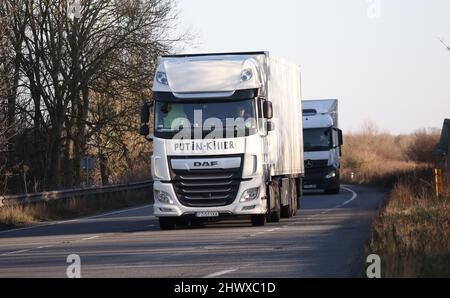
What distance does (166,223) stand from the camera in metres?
24.5

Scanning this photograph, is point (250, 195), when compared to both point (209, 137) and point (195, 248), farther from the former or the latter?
point (195, 248)

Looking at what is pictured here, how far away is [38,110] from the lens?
46.8 metres

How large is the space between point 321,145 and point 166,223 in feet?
70.8

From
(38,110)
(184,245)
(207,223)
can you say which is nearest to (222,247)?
(184,245)

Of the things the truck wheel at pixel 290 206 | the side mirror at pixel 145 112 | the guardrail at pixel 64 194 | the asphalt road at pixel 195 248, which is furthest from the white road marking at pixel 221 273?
the guardrail at pixel 64 194

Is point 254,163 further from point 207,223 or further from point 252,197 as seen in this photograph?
point 207,223

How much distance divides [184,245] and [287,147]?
29.2 ft

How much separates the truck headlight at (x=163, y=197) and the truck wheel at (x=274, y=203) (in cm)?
260

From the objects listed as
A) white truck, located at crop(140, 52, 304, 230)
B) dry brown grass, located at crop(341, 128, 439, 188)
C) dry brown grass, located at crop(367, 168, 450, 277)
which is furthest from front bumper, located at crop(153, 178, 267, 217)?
dry brown grass, located at crop(341, 128, 439, 188)

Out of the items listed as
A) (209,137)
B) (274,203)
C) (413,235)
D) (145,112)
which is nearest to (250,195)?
(209,137)

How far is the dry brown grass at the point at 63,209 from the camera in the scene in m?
30.7

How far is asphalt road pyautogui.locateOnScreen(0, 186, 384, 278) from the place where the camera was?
14688 mm

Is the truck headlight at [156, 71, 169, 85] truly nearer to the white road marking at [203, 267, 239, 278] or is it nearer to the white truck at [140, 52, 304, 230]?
the white truck at [140, 52, 304, 230]

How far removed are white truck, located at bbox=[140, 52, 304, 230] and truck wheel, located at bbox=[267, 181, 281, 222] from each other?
30.3 inches
